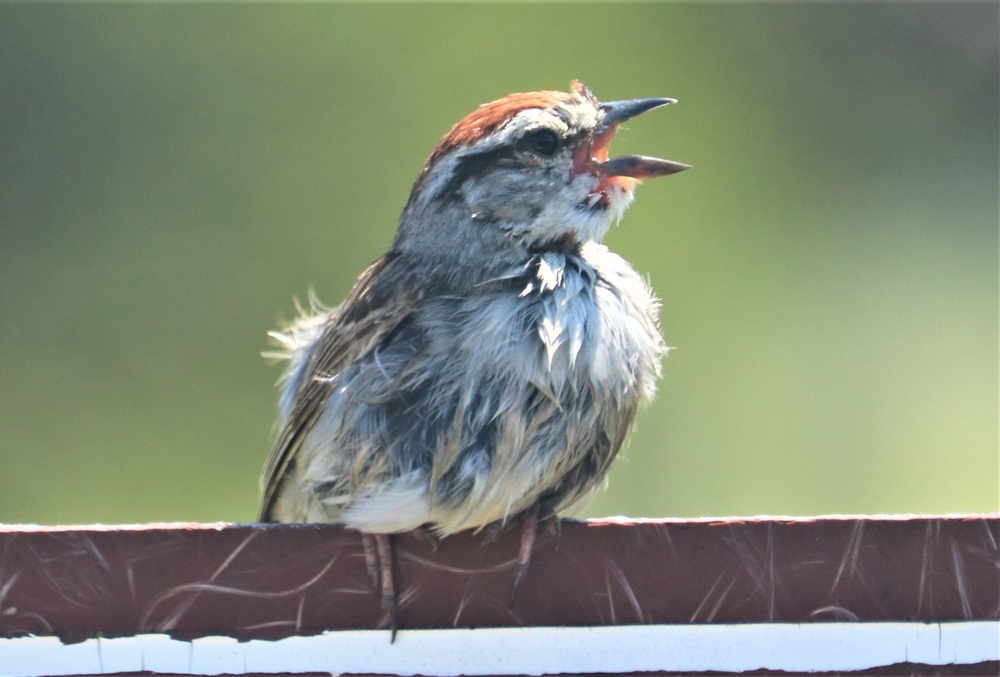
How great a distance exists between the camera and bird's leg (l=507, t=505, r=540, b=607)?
1.79 m

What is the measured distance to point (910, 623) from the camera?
174 centimetres

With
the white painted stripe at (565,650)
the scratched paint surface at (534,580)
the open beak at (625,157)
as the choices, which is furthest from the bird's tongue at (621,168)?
the white painted stripe at (565,650)

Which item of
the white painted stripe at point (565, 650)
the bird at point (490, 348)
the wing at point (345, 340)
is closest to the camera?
the white painted stripe at point (565, 650)

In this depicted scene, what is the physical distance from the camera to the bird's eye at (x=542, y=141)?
7.51 feet

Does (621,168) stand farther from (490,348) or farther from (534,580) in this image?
(534,580)

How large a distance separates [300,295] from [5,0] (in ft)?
5.96

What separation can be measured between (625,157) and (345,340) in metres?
0.55

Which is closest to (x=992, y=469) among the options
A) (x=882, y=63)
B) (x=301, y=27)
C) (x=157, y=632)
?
(x=882, y=63)

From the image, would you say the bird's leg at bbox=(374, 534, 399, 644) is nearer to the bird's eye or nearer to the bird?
the bird

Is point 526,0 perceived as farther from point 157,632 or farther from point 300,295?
point 157,632

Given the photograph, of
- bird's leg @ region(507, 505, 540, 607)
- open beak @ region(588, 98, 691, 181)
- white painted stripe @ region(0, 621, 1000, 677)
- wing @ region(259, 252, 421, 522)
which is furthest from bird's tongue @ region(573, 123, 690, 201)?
white painted stripe @ region(0, 621, 1000, 677)

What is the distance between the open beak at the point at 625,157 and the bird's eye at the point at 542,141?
0.24 ft

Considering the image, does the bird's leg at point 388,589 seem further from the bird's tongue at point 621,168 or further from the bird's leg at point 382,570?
the bird's tongue at point 621,168

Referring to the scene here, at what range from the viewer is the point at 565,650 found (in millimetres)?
1741
